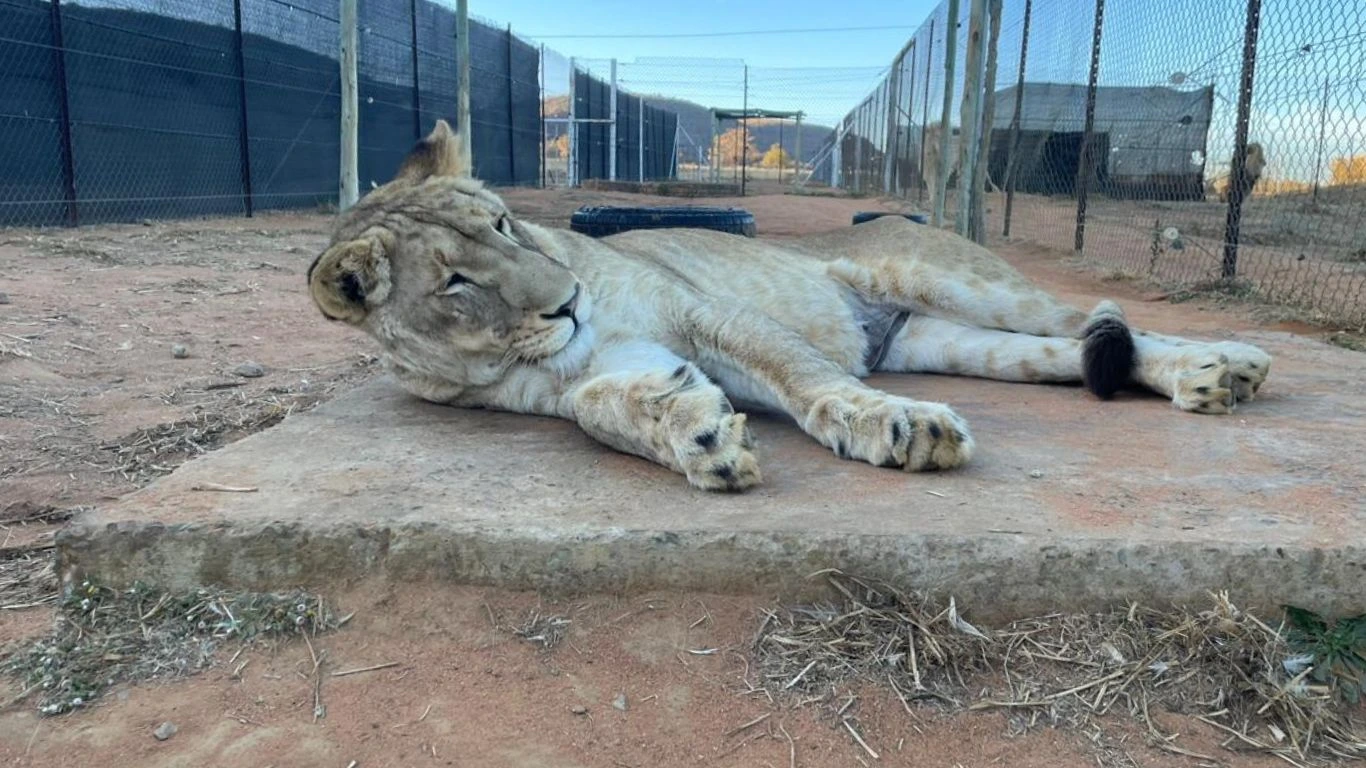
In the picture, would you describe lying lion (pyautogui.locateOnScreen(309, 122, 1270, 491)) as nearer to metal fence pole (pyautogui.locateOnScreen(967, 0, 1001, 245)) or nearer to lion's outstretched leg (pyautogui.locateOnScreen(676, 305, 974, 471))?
lion's outstretched leg (pyautogui.locateOnScreen(676, 305, 974, 471))

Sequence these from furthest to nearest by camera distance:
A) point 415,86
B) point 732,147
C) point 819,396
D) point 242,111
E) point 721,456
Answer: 1. point 732,147
2. point 415,86
3. point 242,111
4. point 819,396
5. point 721,456

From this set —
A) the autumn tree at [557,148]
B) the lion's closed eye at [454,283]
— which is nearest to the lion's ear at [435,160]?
the lion's closed eye at [454,283]

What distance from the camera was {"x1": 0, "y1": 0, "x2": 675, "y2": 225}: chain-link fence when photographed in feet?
36.6

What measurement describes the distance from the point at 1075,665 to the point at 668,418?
3.83ft

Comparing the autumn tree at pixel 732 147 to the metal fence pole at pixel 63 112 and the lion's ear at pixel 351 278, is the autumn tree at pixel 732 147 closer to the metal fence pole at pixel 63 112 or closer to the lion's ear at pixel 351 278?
the metal fence pole at pixel 63 112

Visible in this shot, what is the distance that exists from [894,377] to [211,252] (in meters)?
7.88

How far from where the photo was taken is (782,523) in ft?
7.42

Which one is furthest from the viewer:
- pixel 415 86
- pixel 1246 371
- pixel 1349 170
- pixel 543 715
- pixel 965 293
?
pixel 415 86

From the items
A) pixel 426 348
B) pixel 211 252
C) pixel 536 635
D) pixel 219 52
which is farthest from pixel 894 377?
pixel 219 52

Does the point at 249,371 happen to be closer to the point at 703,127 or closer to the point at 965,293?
the point at 965,293

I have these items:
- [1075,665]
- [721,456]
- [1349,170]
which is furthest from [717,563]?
[1349,170]

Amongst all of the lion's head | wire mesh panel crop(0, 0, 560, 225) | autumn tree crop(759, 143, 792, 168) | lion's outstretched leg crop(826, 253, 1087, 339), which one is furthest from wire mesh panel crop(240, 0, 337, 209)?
autumn tree crop(759, 143, 792, 168)

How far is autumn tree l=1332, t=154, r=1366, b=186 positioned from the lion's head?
20.9 feet

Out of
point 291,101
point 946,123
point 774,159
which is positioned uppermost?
point 774,159
